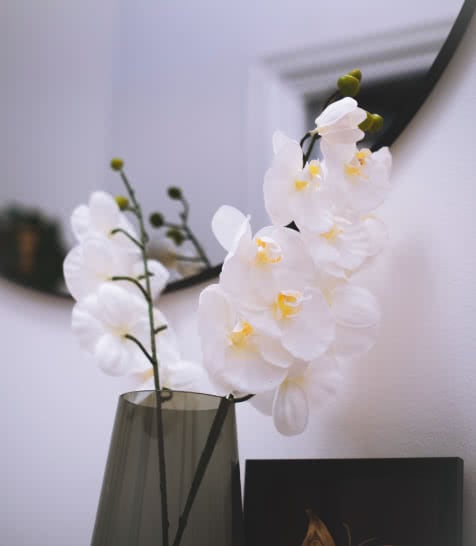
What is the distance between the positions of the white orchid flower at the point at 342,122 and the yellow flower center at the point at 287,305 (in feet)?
0.53

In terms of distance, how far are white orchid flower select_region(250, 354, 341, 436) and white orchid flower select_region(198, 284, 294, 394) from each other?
0.07 feet

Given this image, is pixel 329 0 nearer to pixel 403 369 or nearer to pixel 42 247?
pixel 403 369

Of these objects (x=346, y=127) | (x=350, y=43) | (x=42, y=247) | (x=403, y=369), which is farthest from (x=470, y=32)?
(x=42, y=247)

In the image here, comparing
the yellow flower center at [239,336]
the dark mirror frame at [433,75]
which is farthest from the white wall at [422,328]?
the yellow flower center at [239,336]

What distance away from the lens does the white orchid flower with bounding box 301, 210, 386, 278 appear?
53 cm

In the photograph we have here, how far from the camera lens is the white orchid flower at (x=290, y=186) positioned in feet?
1.78

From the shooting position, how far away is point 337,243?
1.81 feet

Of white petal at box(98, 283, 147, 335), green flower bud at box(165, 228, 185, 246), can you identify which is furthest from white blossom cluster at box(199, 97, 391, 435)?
green flower bud at box(165, 228, 185, 246)

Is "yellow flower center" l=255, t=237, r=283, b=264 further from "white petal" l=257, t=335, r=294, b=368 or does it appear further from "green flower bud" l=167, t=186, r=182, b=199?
"green flower bud" l=167, t=186, r=182, b=199

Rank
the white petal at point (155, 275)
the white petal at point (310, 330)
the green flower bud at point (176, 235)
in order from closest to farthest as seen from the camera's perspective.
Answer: the white petal at point (310, 330) < the white petal at point (155, 275) < the green flower bud at point (176, 235)

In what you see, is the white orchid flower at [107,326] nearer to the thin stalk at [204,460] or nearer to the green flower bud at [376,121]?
the thin stalk at [204,460]

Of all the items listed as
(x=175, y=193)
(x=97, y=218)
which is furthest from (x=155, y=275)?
(x=175, y=193)

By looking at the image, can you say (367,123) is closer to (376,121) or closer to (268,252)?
(376,121)

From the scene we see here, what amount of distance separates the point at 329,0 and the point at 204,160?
0.30 meters
